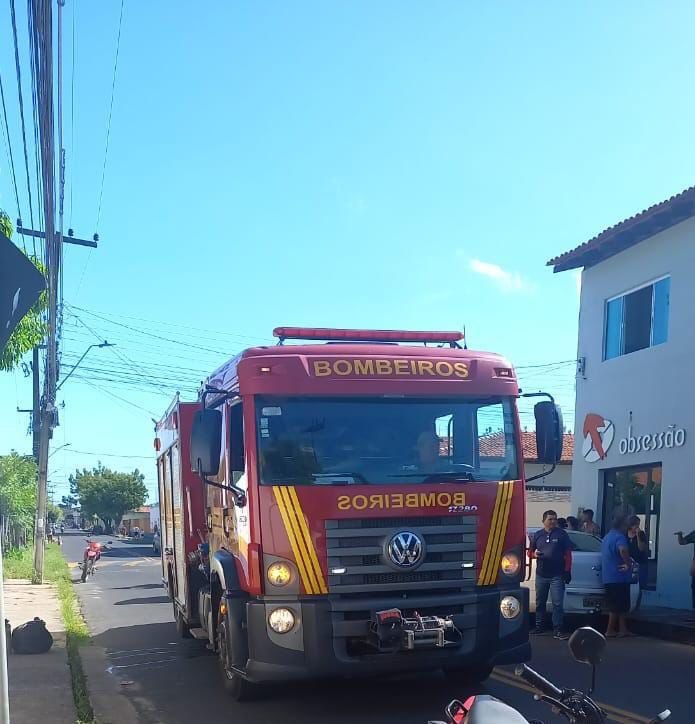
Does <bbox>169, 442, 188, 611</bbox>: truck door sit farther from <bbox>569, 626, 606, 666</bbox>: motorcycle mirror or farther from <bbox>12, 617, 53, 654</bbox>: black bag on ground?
<bbox>569, 626, 606, 666</bbox>: motorcycle mirror

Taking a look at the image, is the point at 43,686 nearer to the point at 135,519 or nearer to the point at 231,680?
the point at 231,680

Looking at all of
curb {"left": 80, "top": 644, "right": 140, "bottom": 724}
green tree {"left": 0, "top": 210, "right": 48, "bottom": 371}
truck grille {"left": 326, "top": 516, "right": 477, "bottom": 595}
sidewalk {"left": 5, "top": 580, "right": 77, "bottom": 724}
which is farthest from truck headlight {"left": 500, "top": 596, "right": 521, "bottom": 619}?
green tree {"left": 0, "top": 210, "right": 48, "bottom": 371}

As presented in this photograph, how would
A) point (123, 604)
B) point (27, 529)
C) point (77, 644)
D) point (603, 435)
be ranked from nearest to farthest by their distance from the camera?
point (77, 644)
point (603, 435)
point (123, 604)
point (27, 529)

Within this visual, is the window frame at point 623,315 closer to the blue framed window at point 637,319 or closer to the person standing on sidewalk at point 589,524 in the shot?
the blue framed window at point 637,319

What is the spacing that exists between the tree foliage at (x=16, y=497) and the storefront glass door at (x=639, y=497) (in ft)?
71.4

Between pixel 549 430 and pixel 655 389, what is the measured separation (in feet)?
27.2

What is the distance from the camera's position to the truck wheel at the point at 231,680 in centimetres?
679

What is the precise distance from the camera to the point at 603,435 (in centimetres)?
1603

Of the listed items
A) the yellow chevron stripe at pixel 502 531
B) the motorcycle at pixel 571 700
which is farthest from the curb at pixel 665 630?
the motorcycle at pixel 571 700

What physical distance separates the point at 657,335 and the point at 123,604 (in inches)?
447

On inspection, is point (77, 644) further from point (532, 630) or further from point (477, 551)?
point (477, 551)

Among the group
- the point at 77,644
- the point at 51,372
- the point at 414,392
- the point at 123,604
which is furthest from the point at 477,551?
the point at 51,372

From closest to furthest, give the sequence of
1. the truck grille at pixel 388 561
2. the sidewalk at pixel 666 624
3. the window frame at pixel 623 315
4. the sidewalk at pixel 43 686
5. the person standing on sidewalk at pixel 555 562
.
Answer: the truck grille at pixel 388 561, the sidewalk at pixel 43 686, the person standing on sidewalk at pixel 555 562, the sidewalk at pixel 666 624, the window frame at pixel 623 315

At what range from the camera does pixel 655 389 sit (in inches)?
574
